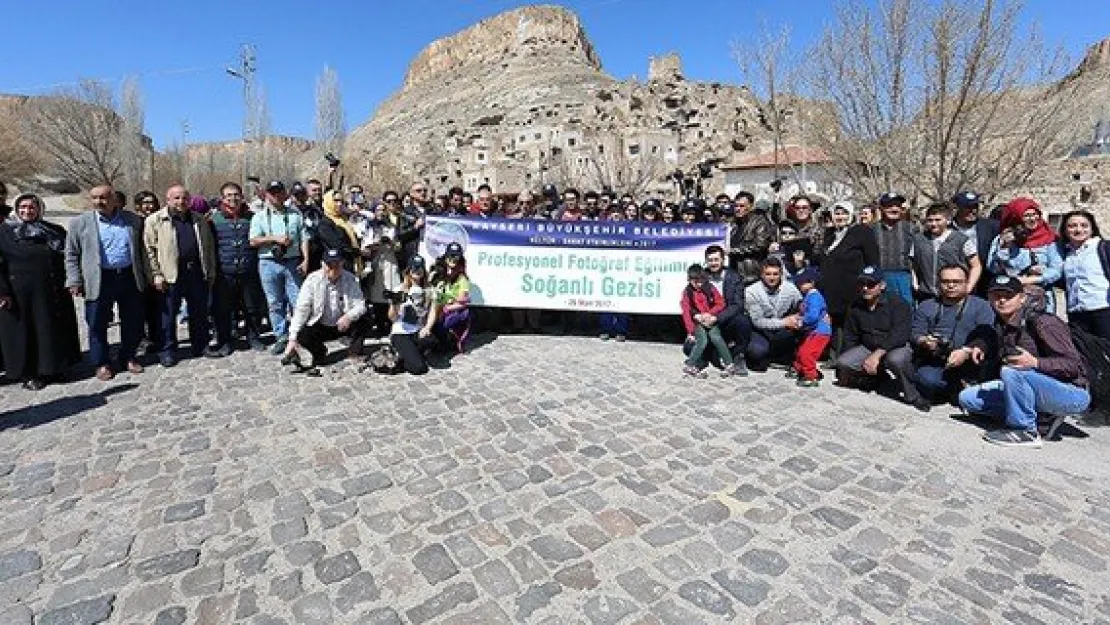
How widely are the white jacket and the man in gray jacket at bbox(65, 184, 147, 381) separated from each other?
1721 mm

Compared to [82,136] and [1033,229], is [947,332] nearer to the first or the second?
[1033,229]

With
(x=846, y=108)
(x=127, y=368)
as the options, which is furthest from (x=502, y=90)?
(x=127, y=368)

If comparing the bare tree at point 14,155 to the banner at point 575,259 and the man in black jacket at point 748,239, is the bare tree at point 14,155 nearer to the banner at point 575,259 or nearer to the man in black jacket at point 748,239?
the banner at point 575,259

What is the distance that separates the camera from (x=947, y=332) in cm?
506

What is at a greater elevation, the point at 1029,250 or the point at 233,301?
the point at 1029,250

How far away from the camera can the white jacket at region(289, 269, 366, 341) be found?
20.0 feet

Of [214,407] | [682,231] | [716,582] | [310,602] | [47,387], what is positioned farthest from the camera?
[682,231]

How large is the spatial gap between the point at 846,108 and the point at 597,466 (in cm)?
1115

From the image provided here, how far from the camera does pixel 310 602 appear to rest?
259cm

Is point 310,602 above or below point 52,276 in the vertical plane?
below

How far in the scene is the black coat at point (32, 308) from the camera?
5430mm

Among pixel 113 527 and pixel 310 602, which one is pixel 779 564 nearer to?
pixel 310 602

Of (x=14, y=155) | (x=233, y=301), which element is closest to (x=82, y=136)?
(x=14, y=155)

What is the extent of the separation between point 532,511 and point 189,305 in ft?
17.9
